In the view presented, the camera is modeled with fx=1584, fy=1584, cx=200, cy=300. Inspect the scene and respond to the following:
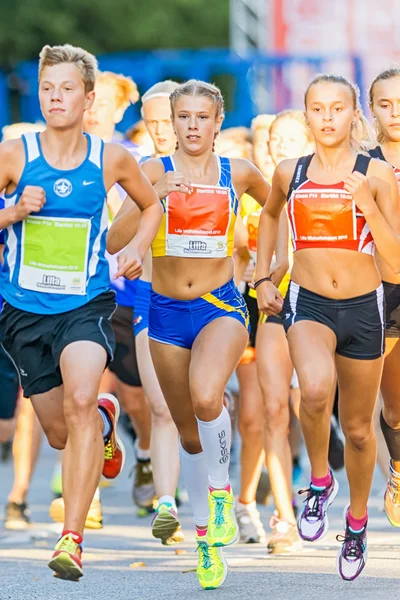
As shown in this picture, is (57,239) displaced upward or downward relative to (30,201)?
downward

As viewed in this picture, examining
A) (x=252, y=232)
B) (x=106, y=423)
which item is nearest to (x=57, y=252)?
(x=106, y=423)

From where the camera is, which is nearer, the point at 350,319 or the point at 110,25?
the point at 350,319

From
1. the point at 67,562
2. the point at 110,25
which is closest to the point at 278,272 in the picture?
the point at 67,562

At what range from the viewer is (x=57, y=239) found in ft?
24.0

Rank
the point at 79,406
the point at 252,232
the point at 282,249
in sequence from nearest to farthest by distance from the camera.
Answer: the point at 79,406
the point at 282,249
the point at 252,232

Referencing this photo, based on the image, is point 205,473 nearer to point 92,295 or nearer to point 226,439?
point 226,439

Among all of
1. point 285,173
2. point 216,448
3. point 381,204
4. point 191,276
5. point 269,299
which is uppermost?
point 285,173

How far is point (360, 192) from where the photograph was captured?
23.6ft

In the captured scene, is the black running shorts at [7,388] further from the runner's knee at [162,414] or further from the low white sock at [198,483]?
the low white sock at [198,483]

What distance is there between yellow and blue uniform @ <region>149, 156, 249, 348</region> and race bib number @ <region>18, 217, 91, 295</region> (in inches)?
24.2

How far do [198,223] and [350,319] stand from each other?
96cm

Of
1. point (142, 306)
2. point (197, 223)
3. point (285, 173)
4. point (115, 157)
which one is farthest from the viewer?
point (142, 306)

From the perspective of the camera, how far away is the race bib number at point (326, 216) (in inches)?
289

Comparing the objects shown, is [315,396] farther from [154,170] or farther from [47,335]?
[154,170]
